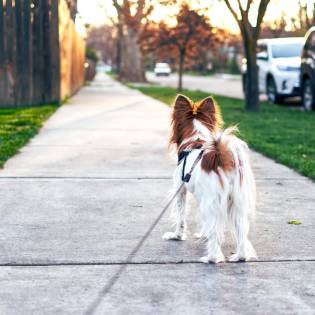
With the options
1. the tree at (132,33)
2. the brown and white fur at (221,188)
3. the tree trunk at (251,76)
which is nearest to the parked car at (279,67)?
the tree trunk at (251,76)

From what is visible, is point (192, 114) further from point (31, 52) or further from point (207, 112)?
point (31, 52)

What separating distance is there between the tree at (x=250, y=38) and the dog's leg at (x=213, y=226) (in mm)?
12323

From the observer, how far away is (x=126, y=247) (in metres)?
4.93

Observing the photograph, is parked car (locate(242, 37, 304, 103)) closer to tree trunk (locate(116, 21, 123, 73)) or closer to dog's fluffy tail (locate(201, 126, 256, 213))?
dog's fluffy tail (locate(201, 126, 256, 213))

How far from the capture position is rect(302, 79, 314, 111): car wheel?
54.6ft

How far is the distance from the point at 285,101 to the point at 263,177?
13.7 m

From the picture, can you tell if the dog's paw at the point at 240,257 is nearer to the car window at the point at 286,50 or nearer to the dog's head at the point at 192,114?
the dog's head at the point at 192,114

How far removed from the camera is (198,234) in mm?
5234

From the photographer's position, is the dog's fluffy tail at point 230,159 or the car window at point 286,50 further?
the car window at point 286,50

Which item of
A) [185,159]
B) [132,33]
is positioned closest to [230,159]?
[185,159]

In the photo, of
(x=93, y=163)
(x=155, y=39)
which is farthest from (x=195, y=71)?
(x=93, y=163)

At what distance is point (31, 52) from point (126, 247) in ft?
42.9

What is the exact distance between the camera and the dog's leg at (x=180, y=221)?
16.9 feet

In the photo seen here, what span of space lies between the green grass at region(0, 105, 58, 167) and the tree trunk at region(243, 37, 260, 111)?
187 inches
